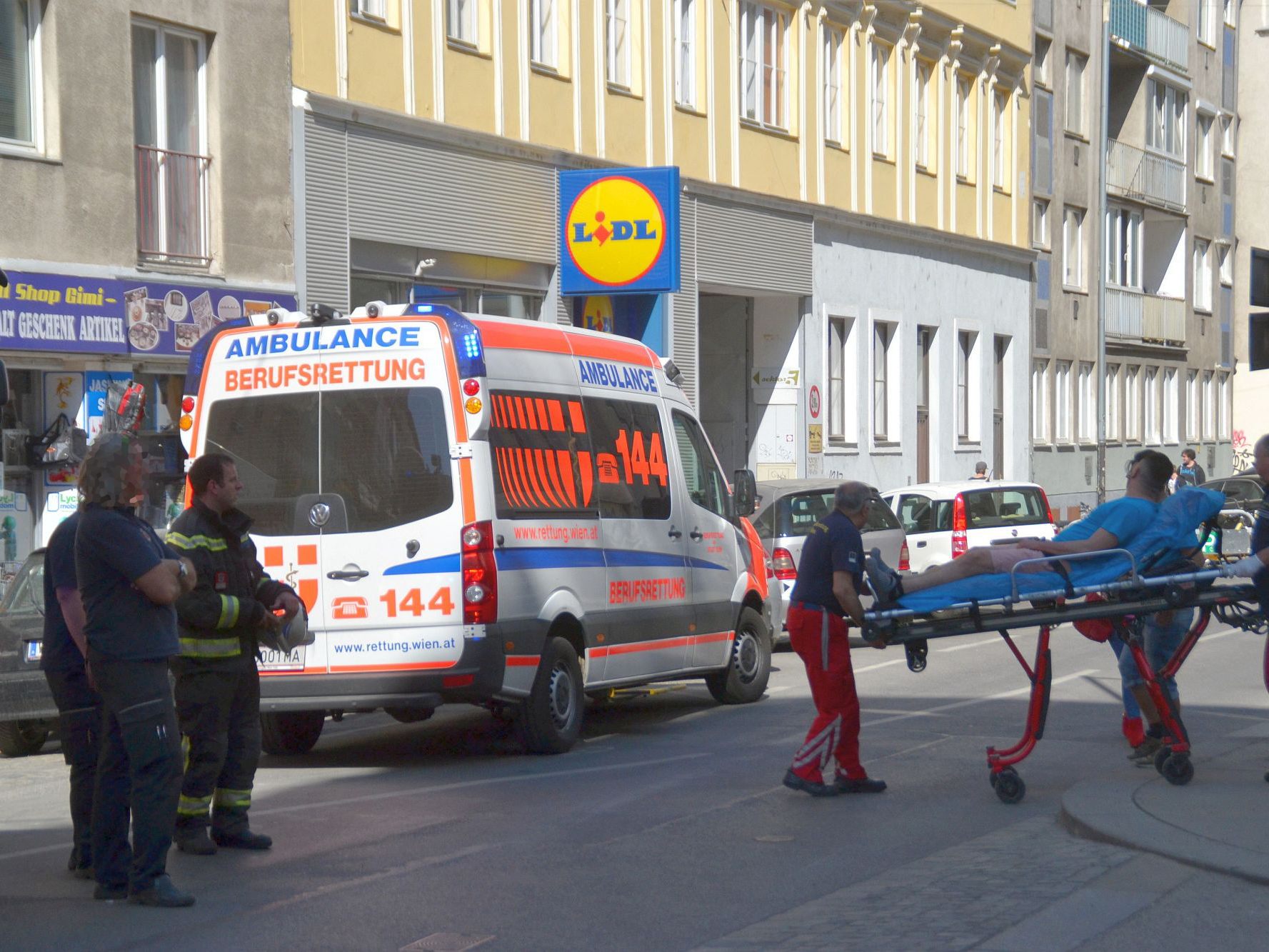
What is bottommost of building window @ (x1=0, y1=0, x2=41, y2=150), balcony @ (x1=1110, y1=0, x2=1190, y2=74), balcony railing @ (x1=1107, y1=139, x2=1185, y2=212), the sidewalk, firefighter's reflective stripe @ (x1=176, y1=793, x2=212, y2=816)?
the sidewalk

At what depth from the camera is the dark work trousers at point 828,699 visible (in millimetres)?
10062

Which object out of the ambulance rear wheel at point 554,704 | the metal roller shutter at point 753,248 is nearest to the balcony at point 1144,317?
the metal roller shutter at point 753,248

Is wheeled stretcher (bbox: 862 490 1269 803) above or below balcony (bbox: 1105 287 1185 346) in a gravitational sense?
below

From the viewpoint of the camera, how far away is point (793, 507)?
2016 cm

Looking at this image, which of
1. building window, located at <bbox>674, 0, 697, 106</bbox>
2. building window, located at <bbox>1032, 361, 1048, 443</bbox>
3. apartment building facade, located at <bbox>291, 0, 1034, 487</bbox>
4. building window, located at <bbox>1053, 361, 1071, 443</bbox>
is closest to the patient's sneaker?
apartment building facade, located at <bbox>291, 0, 1034, 487</bbox>

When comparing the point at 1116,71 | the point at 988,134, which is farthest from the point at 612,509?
the point at 1116,71

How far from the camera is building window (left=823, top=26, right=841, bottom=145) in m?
32.7

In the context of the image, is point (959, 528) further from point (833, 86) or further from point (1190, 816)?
point (1190, 816)

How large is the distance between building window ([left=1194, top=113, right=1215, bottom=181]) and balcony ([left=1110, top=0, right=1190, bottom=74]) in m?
2.25

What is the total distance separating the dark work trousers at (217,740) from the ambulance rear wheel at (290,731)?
343cm

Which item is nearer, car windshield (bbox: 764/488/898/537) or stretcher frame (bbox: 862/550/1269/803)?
stretcher frame (bbox: 862/550/1269/803)

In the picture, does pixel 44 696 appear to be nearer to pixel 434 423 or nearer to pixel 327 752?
pixel 327 752

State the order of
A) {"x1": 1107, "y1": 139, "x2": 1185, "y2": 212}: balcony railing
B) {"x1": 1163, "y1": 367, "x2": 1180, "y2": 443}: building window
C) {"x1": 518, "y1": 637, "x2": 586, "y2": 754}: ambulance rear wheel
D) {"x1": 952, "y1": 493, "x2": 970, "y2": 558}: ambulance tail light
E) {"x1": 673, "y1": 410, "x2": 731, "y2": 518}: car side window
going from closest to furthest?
1. {"x1": 518, "y1": 637, "x2": 586, "y2": 754}: ambulance rear wheel
2. {"x1": 673, "y1": 410, "x2": 731, "y2": 518}: car side window
3. {"x1": 952, "y1": 493, "x2": 970, "y2": 558}: ambulance tail light
4. {"x1": 1107, "y1": 139, "x2": 1185, "y2": 212}: balcony railing
5. {"x1": 1163, "y1": 367, "x2": 1180, "y2": 443}: building window

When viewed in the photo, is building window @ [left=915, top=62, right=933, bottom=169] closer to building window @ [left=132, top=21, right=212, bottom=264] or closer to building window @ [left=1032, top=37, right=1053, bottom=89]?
building window @ [left=1032, top=37, right=1053, bottom=89]
